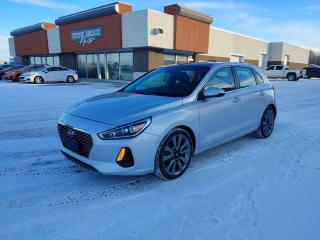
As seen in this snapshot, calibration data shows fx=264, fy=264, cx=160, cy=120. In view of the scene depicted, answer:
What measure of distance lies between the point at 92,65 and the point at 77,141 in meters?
25.6

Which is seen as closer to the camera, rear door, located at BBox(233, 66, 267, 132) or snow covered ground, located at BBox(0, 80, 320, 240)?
snow covered ground, located at BBox(0, 80, 320, 240)

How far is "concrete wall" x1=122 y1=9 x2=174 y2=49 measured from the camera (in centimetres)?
2139

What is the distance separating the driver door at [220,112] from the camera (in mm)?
4090

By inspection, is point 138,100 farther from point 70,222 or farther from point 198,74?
point 70,222

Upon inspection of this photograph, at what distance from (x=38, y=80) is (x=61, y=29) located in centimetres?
883

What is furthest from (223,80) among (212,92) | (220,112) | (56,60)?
(56,60)

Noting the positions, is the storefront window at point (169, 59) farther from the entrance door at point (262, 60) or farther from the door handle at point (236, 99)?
the entrance door at point (262, 60)

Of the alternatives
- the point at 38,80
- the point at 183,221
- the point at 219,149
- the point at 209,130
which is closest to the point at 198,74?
the point at 209,130

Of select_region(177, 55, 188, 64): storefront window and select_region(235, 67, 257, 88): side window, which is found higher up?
select_region(177, 55, 188, 64): storefront window

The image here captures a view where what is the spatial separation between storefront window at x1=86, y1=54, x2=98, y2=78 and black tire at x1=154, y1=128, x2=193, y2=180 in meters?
25.0

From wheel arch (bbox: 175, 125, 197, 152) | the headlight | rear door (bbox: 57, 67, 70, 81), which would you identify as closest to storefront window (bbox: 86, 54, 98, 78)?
rear door (bbox: 57, 67, 70, 81)

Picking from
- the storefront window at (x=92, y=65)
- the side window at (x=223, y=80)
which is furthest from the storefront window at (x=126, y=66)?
the side window at (x=223, y=80)

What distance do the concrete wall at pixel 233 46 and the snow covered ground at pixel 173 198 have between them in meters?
27.9

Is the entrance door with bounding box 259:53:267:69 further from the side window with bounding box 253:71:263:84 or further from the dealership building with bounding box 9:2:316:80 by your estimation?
the side window with bounding box 253:71:263:84
